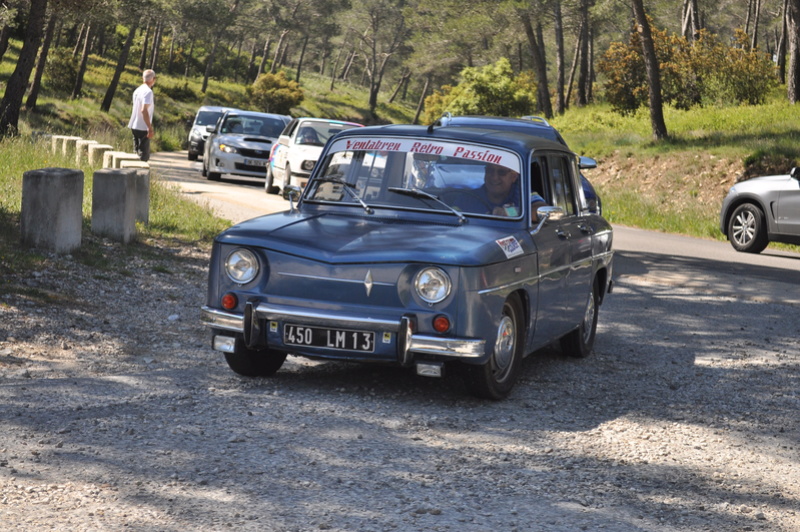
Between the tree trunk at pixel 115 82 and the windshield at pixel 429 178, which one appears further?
the tree trunk at pixel 115 82

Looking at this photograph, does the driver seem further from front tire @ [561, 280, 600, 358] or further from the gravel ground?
front tire @ [561, 280, 600, 358]

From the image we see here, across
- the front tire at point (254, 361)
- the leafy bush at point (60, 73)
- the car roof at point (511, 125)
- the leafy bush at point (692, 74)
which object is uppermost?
the leafy bush at point (692, 74)

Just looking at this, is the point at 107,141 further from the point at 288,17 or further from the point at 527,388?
the point at 288,17

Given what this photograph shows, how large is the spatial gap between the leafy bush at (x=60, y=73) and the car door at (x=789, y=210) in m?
44.9

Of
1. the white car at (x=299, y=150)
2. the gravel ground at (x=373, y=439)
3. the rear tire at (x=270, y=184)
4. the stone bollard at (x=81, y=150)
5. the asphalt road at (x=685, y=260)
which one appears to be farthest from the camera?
the rear tire at (x=270, y=184)

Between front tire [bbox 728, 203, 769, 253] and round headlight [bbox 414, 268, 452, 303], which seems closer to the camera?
round headlight [bbox 414, 268, 452, 303]

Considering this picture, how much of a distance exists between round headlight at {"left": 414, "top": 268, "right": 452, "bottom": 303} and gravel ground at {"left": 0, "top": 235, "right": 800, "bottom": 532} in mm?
678

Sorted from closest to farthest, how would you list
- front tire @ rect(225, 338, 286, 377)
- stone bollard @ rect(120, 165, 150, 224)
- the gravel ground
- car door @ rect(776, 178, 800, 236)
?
the gravel ground → front tire @ rect(225, 338, 286, 377) → stone bollard @ rect(120, 165, 150, 224) → car door @ rect(776, 178, 800, 236)

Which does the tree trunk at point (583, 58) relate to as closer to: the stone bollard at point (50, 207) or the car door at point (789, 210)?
the car door at point (789, 210)

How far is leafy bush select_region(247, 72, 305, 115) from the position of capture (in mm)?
82625

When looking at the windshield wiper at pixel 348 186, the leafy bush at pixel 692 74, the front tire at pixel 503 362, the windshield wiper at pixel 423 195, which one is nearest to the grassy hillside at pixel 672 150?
the leafy bush at pixel 692 74

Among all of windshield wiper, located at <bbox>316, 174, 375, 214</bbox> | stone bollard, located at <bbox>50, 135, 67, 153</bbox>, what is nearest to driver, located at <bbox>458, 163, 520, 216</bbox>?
windshield wiper, located at <bbox>316, 174, 375, 214</bbox>

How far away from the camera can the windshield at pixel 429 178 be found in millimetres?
7215

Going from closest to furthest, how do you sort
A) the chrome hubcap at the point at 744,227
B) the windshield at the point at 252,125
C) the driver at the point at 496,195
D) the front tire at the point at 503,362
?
the front tire at the point at 503,362, the driver at the point at 496,195, the chrome hubcap at the point at 744,227, the windshield at the point at 252,125
